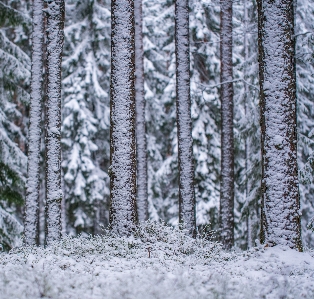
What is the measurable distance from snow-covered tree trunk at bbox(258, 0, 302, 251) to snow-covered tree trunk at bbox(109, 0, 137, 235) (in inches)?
121

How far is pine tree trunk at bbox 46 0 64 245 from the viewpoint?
392 inches

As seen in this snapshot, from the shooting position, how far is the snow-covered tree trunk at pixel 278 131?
719cm

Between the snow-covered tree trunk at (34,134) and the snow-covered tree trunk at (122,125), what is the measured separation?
3282mm

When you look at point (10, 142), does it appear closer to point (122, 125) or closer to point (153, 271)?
point (122, 125)

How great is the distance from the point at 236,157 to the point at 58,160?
12.4 metres

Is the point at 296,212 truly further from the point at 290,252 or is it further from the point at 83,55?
the point at 83,55

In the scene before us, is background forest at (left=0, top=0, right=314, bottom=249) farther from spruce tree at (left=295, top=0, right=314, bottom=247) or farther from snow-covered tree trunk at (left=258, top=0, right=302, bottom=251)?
snow-covered tree trunk at (left=258, top=0, right=302, bottom=251)

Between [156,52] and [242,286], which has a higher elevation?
[156,52]

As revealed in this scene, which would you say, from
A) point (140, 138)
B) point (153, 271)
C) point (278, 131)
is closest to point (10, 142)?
point (140, 138)

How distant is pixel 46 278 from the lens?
15.9 ft

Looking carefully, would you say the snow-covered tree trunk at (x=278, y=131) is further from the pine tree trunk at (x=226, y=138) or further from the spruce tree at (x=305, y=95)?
the spruce tree at (x=305, y=95)

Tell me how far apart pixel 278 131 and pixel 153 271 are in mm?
3781

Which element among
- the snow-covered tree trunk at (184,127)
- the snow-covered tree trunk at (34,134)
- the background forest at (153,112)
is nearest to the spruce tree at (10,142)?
the background forest at (153,112)

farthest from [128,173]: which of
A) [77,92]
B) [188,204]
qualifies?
[77,92]
